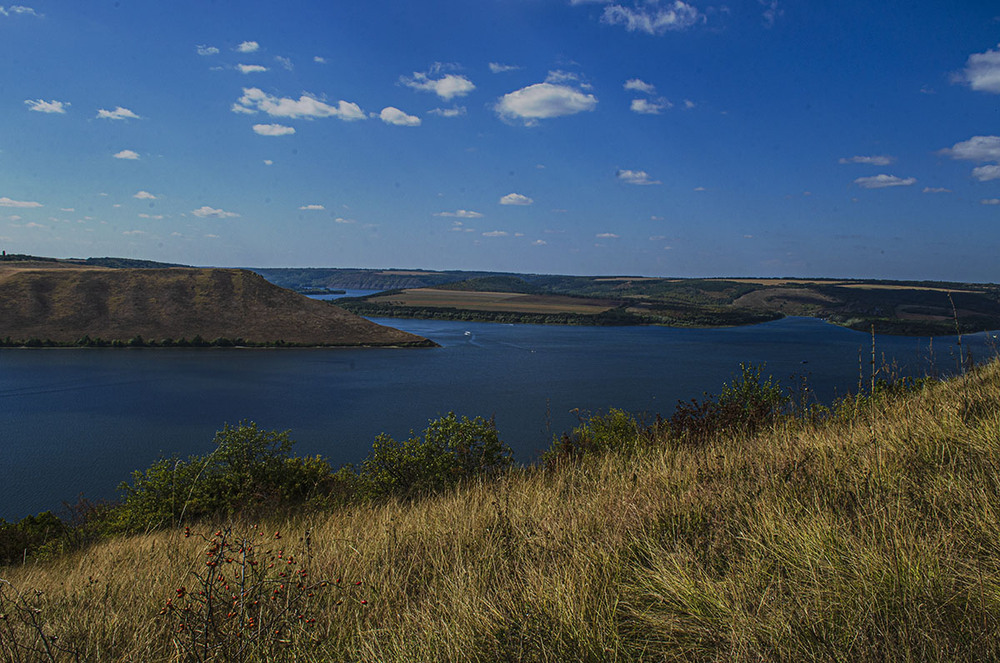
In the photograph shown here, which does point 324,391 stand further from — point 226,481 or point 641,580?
point 641,580

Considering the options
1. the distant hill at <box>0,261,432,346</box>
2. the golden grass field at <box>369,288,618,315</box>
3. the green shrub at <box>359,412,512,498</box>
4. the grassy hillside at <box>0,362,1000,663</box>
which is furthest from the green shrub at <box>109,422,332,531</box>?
the golden grass field at <box>369,288,618,315</box>

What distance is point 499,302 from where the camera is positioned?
465 feet

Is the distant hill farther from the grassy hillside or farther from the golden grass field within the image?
the grassy hillside

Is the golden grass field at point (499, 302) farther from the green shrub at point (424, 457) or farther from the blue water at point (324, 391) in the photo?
the green shrub at point (424, 457)

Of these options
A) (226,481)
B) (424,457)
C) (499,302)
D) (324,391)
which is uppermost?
(499,302)

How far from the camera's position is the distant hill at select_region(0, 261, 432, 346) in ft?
214

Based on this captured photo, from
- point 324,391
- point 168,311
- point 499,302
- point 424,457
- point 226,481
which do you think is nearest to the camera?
point 226,481

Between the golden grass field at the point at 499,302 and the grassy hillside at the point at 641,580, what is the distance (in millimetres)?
116377

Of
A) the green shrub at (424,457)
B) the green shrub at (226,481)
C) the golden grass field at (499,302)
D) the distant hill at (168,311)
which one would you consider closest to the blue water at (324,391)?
the green shrub at (226,481)

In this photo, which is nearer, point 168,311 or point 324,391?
point 324,391

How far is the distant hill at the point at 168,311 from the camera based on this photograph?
214ft

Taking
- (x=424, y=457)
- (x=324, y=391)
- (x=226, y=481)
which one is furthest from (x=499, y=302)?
(x=226, y=481)

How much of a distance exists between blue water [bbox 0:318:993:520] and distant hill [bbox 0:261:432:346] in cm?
442

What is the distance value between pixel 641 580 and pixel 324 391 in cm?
4268
